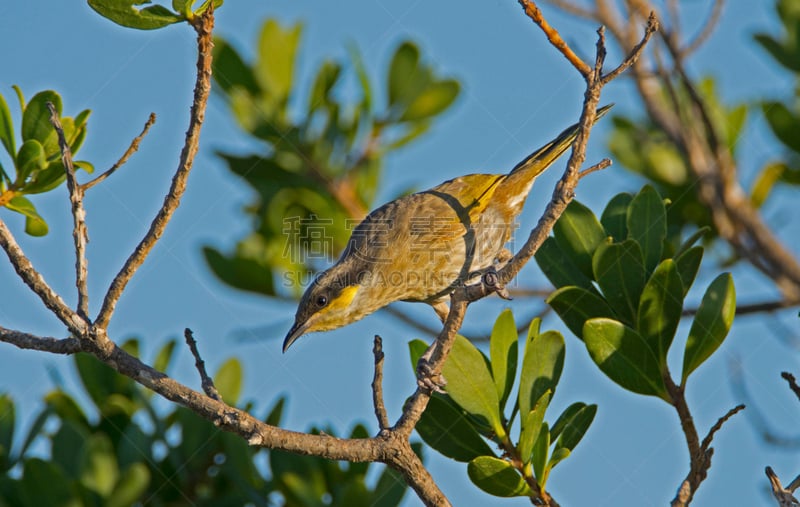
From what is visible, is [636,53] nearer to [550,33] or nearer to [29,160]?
[550,33]

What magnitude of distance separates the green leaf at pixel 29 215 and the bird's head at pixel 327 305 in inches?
66.4

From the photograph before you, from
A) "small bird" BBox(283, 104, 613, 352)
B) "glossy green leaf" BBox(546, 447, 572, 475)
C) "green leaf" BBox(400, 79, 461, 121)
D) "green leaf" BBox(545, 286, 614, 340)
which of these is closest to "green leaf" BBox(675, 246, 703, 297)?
"green leaf" BBox(545, 286, 614, 340)

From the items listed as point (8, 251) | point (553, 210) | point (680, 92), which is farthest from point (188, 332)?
point (680, 92)

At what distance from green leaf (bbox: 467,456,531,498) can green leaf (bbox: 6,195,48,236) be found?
1.85m

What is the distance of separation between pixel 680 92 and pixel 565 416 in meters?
3.50

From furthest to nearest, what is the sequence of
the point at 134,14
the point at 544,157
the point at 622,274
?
the point at 544,157 < the point at 622,274 < the point at 134,14

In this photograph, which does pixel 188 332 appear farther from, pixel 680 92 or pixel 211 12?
pixel 680 92

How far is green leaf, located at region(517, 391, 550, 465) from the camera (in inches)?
113

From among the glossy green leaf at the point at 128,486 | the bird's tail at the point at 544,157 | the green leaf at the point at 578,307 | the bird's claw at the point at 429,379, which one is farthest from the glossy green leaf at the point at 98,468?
the bird's tail at the point at 544,157

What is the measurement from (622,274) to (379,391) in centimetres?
100

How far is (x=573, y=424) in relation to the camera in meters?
3.06

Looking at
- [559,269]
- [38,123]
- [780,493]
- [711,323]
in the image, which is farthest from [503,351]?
[38,123]

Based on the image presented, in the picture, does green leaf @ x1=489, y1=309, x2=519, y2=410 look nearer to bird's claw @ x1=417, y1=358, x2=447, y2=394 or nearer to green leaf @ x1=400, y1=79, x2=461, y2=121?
bird's claw @ x1=417, y1=358, x2=447, y2=394

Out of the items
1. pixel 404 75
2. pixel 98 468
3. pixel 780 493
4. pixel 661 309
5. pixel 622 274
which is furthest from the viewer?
pixel 404 75
